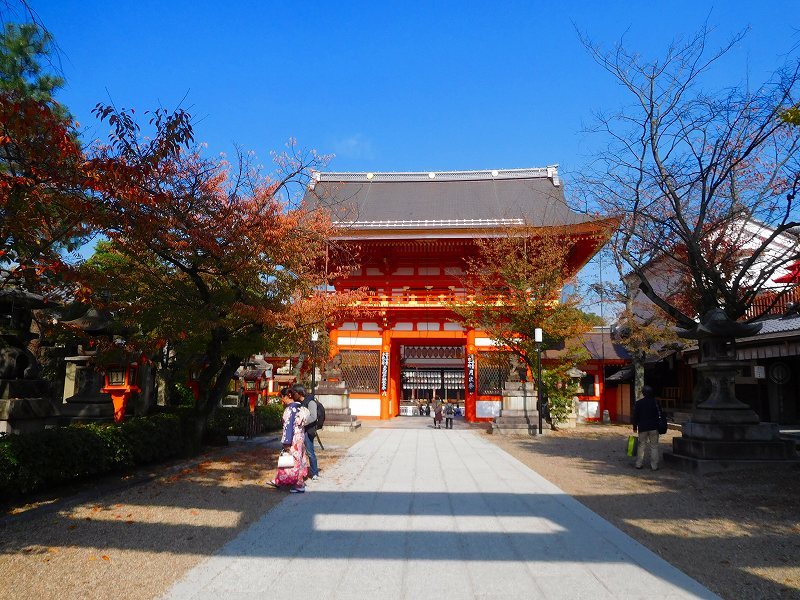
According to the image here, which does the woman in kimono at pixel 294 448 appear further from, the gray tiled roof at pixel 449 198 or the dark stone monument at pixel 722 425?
the gray tiled roof at pixel 449 198

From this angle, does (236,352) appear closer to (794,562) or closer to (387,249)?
(794,562)

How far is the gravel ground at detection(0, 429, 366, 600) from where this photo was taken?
13.3 ft

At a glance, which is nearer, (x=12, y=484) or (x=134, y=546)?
(x=134, y=546)

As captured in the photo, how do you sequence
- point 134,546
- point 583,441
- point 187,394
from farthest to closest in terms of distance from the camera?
point 187,394, point 583,441, point 134,546

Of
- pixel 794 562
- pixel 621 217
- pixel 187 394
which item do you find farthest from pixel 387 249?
pixel 794 562

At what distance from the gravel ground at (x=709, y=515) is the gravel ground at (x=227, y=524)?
14mm

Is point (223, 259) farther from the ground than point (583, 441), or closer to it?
farther from the ground

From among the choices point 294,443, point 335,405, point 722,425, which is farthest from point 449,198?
point 294,443

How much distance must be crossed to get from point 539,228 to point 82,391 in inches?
649

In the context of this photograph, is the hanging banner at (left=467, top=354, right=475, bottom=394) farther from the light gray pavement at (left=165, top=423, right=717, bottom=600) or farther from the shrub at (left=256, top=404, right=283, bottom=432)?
the light gray pavement at (left=165, top=423, right=717, bottom=600)

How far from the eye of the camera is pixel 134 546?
16.3 ft

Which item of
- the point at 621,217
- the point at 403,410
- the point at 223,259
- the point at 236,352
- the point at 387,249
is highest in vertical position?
the point at 387,249

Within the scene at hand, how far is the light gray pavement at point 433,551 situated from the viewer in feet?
12.9

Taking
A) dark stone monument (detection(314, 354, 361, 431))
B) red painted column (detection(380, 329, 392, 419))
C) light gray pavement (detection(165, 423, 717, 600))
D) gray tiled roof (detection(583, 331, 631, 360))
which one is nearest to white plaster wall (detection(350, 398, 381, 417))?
red painted column (detection(380, 329, 392, 419))
